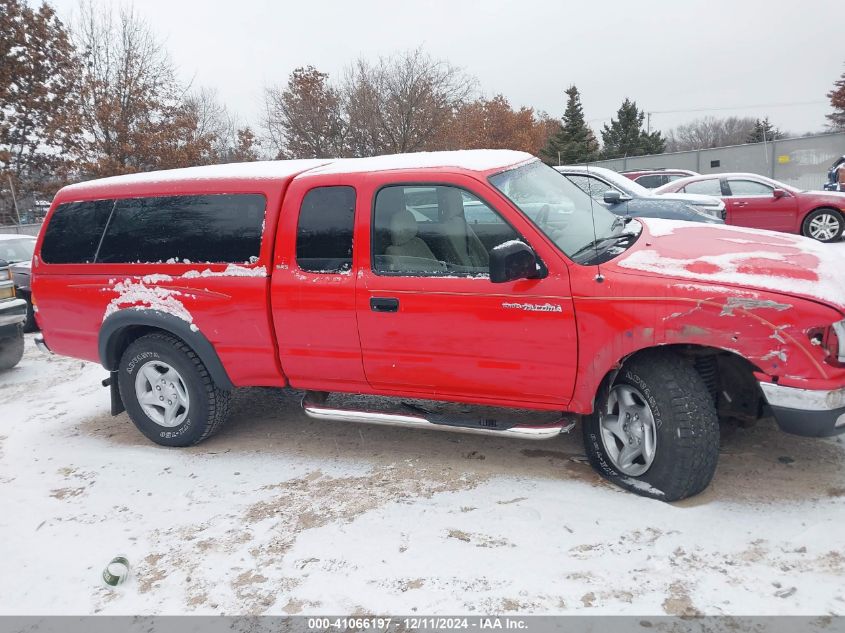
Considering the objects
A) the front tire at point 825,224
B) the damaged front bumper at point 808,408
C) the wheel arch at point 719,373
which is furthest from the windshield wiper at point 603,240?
the front tire at point 825,224

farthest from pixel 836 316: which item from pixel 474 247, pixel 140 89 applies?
pixel 140 89

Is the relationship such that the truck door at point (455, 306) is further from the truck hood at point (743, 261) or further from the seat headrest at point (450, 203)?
the truck hood at point (743, 261)

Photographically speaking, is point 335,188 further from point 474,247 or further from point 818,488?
point 818,488

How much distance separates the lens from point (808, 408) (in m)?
2.91

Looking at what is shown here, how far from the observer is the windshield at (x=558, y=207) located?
3568mm

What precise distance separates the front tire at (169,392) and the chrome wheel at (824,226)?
39.6ft

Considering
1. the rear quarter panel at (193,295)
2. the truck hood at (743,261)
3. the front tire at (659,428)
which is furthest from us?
the rear quarter panel at (193,295)

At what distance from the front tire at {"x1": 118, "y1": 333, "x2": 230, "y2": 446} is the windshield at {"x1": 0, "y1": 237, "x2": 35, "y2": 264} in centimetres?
700

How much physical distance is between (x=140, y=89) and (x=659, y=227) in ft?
84.1

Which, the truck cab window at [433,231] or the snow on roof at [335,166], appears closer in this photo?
the truck cab window at [433,231]

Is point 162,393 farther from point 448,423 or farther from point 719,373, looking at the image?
point 719,373

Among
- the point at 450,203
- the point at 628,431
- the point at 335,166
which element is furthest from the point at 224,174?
the point at 628,431

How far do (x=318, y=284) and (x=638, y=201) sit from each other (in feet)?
19.6

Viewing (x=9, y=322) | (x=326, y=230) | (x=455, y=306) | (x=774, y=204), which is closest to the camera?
(x=455, y=306)
